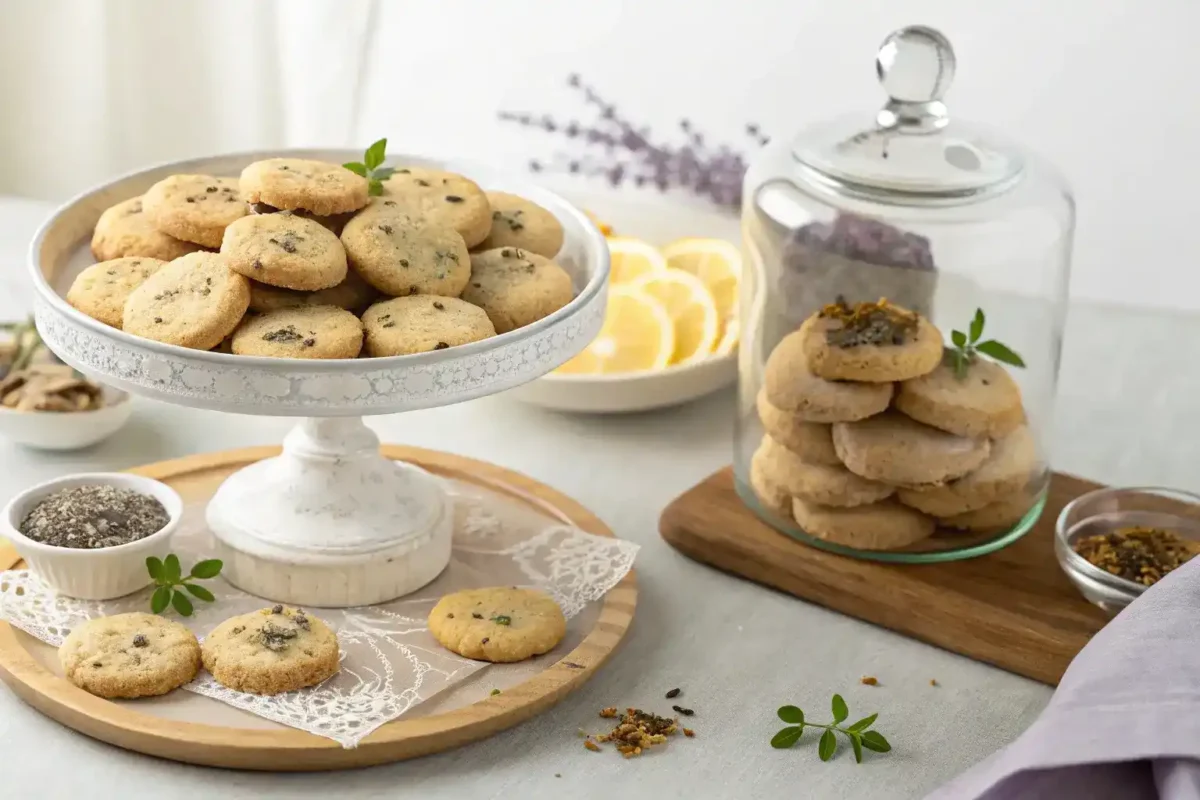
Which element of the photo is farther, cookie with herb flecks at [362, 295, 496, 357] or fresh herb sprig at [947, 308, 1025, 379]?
fresh herb sprig at [947, 308, 1025, 379]

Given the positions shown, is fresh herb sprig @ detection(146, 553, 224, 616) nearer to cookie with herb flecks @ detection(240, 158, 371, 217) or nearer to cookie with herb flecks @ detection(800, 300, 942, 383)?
cookie with herb flecks @ detection(240, 158, 371, 217)

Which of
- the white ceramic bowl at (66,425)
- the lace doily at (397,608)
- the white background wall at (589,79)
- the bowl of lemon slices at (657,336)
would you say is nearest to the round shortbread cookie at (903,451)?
the lace doily at (397,608)

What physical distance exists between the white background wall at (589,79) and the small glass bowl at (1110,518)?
772 mm

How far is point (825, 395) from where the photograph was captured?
1.20 metres

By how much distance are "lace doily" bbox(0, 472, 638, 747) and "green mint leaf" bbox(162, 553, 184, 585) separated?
0.03 metres

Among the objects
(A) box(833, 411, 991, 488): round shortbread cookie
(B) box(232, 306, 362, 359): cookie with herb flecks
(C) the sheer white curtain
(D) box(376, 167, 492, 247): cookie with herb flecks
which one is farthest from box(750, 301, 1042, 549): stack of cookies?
(C) the sheer white curtain

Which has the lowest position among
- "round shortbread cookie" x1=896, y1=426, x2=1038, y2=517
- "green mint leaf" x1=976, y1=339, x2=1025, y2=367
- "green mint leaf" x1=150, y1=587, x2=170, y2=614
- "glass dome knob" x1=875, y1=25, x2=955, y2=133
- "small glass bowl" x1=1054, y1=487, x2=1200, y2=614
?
"green mint leaf" x1=150, y1=587, x2=170, y2=614

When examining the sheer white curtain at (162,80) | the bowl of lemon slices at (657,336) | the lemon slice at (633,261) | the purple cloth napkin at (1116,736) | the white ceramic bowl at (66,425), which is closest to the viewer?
the purple cloth napkin at (1116,736)

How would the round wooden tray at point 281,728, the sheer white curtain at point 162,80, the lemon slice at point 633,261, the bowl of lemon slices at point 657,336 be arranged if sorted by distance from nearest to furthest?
the round wooden tray at point 281,728 < the bowl of lemon slices at point 657,336 < the lemon slice at point 633,261 < the sheer white curtain at point 162,80

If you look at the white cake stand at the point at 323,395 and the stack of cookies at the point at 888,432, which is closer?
the white cake stand at the point at 323,395

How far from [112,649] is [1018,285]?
0.84 metres

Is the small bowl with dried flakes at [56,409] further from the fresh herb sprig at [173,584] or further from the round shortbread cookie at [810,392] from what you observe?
the round shortbread cookie at [810,392]

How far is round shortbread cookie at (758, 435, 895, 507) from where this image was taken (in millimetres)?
1237

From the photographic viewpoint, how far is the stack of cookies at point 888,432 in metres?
1.19
